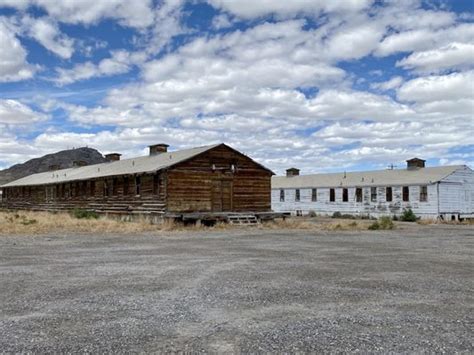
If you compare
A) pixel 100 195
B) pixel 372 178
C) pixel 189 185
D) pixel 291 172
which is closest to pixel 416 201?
pixel 372 178

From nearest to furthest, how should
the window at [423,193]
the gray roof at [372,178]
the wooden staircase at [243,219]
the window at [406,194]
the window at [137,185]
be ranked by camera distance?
1. the wooden staircase at [243,219]
2. the window at [137,185]
3. the window at [423,193]
4. the gray roof at [372,178]
5. the window at [406,194]

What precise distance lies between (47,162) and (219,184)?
138m

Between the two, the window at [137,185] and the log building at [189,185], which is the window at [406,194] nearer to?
the log building at [189,185]

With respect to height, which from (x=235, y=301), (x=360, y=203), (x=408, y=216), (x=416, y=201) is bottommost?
(x=235, y=301)

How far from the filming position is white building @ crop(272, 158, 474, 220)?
125 feet

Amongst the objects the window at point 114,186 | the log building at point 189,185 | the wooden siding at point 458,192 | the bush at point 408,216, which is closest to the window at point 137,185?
the log building at point 189,185

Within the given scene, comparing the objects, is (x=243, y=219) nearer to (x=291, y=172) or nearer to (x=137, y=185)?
(x=137, y=185)

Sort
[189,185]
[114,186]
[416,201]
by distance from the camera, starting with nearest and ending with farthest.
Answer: [189,185] → [114,186] → [416,201]

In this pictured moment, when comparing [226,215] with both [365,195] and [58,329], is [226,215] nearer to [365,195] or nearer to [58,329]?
[365,195]

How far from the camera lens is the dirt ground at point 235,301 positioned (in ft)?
18.7

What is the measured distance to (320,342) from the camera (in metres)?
5.67

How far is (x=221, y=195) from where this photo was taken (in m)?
30.5

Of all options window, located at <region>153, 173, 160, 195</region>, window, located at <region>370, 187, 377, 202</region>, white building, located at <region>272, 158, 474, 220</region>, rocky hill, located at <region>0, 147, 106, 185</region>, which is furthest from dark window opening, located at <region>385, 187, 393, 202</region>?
rocky hill, located at <region>0, 147, 106, 185</region>

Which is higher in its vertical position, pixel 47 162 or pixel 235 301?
pixel 47 162
